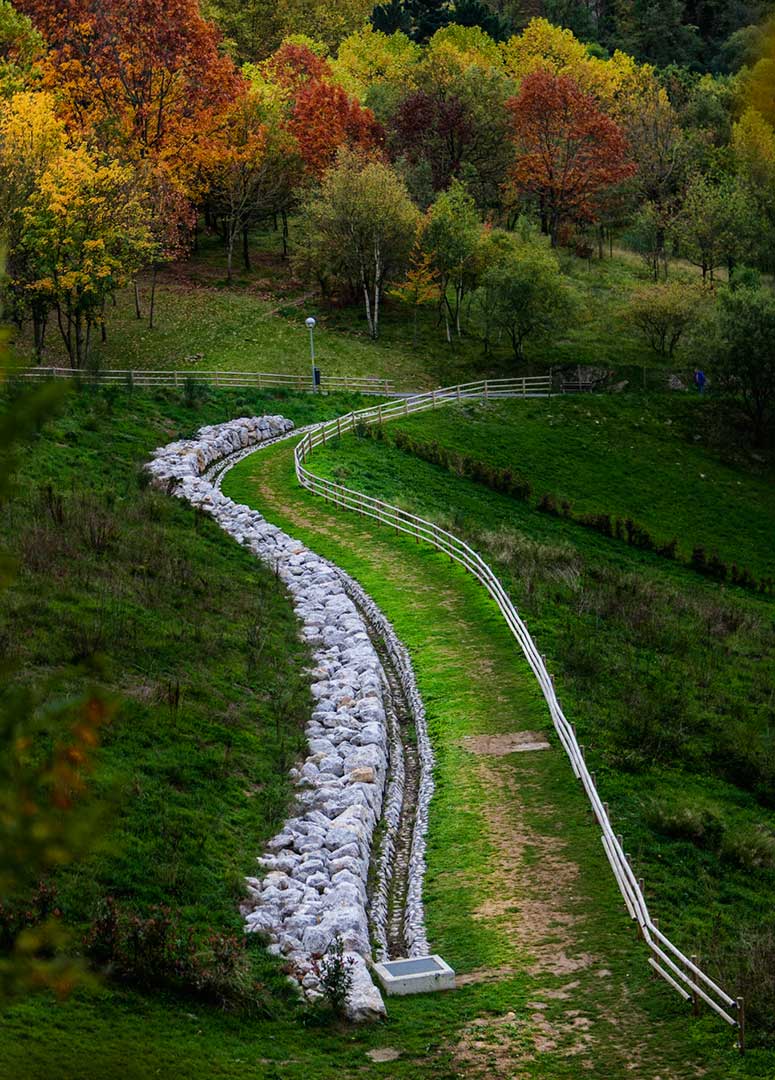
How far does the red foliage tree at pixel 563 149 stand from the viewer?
89.8 metres

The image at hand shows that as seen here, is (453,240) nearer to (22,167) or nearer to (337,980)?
(22,167)

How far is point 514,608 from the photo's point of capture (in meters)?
31.3

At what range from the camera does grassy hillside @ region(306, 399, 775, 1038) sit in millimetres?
18797

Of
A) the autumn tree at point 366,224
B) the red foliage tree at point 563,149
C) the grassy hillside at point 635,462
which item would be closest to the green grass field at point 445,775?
the grassy hillside at point 635,462

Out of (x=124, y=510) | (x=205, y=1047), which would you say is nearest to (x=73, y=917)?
(x=205, y=1047)

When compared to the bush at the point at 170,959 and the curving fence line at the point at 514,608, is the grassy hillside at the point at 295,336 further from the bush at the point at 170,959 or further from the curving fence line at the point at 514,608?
the bush at the point at 170,959

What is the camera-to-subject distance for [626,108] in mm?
104125

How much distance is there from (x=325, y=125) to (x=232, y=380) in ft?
103

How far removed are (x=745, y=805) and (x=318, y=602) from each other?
13299 millimetres

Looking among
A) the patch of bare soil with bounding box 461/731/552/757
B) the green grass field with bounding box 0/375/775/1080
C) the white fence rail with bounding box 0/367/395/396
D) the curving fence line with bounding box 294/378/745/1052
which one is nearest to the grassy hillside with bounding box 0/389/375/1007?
the green grass field with bounding box 0/375/775/1080

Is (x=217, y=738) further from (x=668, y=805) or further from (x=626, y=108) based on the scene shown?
(x=626, y=108)

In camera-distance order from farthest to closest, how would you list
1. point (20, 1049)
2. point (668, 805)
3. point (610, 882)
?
1. point (668, 805)
2. point (610, 882)
3. point (20, 1049)

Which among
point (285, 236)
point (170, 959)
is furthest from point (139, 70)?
point (170, 959)

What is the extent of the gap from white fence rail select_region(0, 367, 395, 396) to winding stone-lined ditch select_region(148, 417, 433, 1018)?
77.5 feet
